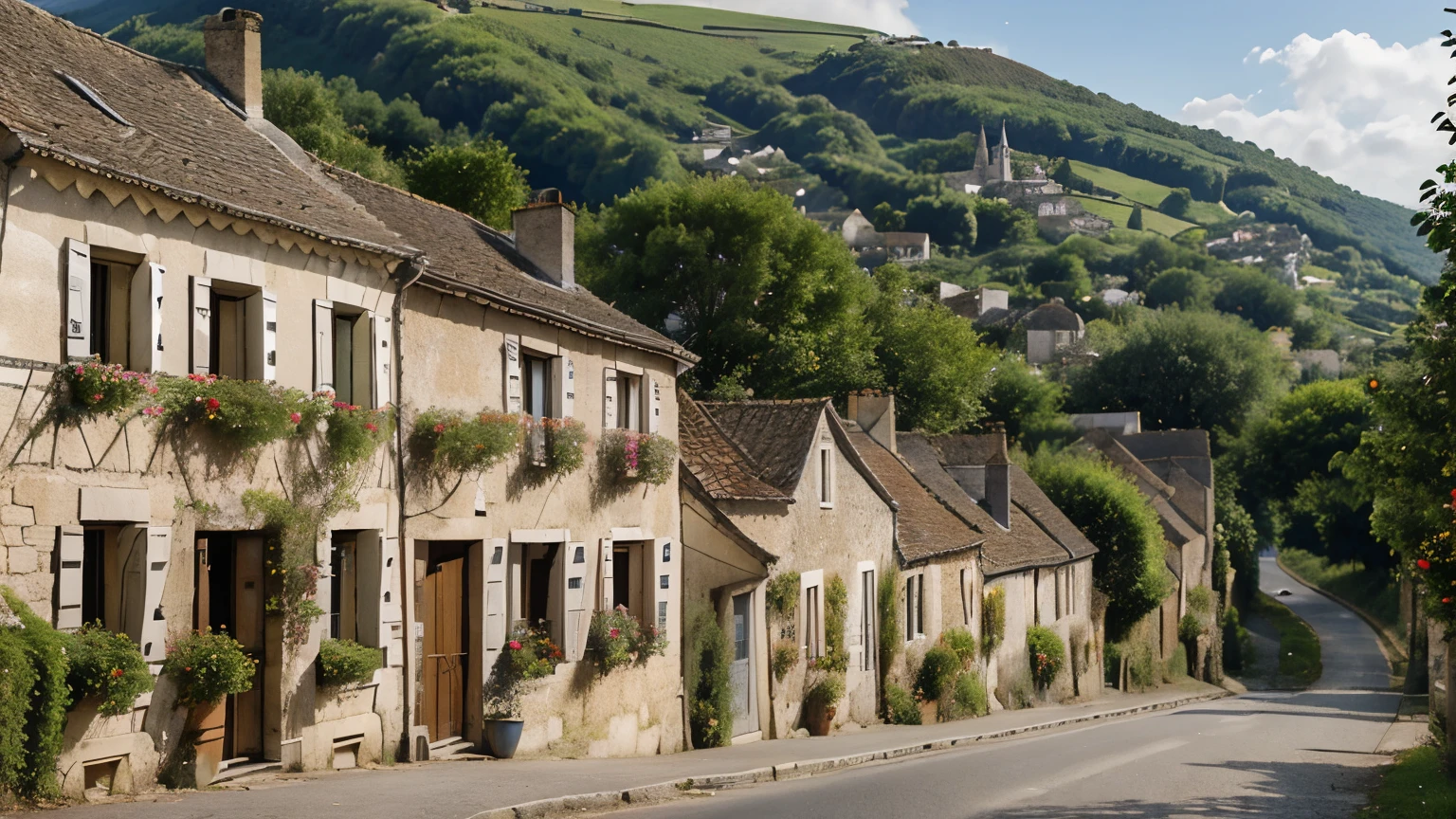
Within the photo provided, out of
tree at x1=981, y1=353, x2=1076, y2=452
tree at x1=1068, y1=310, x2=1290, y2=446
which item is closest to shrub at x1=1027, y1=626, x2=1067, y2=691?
tree at x1=981, y1=353, x2=1076, y2=452

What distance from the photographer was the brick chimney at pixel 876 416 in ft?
119

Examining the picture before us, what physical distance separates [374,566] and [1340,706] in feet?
109

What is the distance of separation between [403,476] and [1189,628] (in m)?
48.1

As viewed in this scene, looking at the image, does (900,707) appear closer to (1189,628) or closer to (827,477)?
(827,477)

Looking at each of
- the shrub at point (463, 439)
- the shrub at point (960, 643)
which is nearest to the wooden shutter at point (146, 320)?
the shrub at point (463, 439)

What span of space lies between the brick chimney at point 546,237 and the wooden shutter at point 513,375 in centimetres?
388

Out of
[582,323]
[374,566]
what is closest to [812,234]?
[582,323]

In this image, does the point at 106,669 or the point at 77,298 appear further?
the point at 77,298

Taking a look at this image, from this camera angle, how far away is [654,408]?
2256cm

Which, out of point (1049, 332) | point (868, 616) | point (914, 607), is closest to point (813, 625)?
point (868, 616)

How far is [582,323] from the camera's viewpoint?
65.5ft

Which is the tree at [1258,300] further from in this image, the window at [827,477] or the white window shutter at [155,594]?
the white window shutter at [155,594]

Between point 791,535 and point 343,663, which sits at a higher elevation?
point 791,535

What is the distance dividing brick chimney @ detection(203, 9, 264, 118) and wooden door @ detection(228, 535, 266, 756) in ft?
20.6
